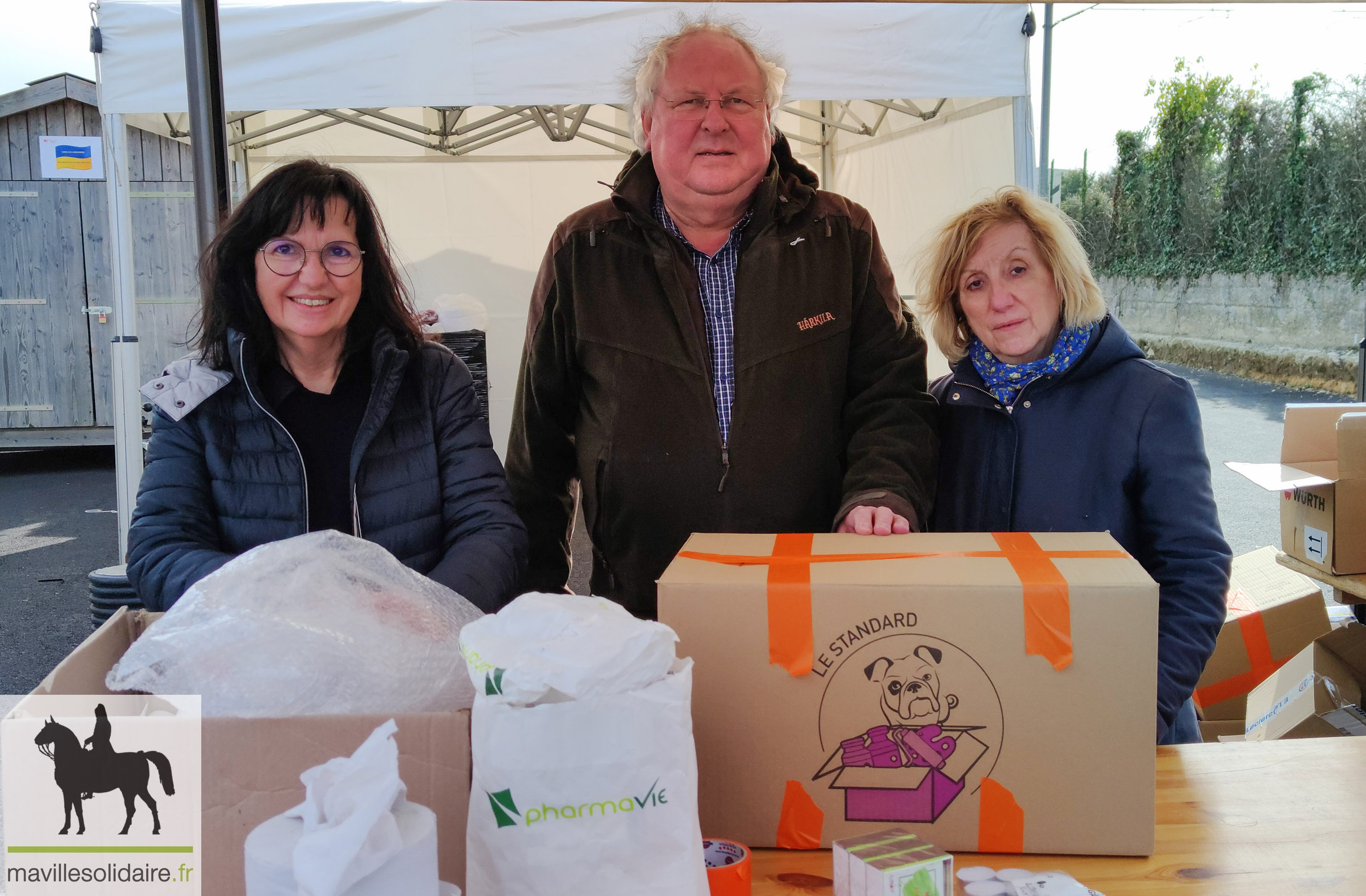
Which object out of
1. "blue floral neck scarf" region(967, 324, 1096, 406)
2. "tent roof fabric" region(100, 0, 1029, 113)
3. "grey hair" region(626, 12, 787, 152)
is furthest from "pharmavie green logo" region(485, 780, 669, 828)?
"tent roof fabric" region(100, 0, 1029, 113)

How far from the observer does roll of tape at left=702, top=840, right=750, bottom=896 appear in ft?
2.71

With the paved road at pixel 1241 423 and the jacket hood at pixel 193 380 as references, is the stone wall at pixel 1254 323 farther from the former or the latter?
the jacket hood at pixel 193 380

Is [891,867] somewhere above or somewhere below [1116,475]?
below

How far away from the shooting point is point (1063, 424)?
58.1 inches

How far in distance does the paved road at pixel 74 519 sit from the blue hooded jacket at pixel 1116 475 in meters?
3.19

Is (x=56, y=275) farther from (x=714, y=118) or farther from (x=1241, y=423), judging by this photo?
(x=1241, y=423)

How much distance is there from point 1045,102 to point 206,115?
3133 millimetres

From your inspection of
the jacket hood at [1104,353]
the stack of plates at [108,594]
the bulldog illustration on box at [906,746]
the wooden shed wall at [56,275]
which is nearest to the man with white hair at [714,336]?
the jacket hood at [1104,353]

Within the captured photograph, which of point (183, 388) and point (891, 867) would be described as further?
point (183, 388)

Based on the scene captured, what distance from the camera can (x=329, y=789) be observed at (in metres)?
0.60

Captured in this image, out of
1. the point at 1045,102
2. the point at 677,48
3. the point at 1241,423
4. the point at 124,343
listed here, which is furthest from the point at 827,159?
the point at 677,48

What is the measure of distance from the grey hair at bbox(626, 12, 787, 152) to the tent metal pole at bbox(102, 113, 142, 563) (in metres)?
2.83

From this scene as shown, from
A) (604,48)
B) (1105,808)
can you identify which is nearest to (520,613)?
(1105,808)

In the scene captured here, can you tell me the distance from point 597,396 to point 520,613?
3.51ft
